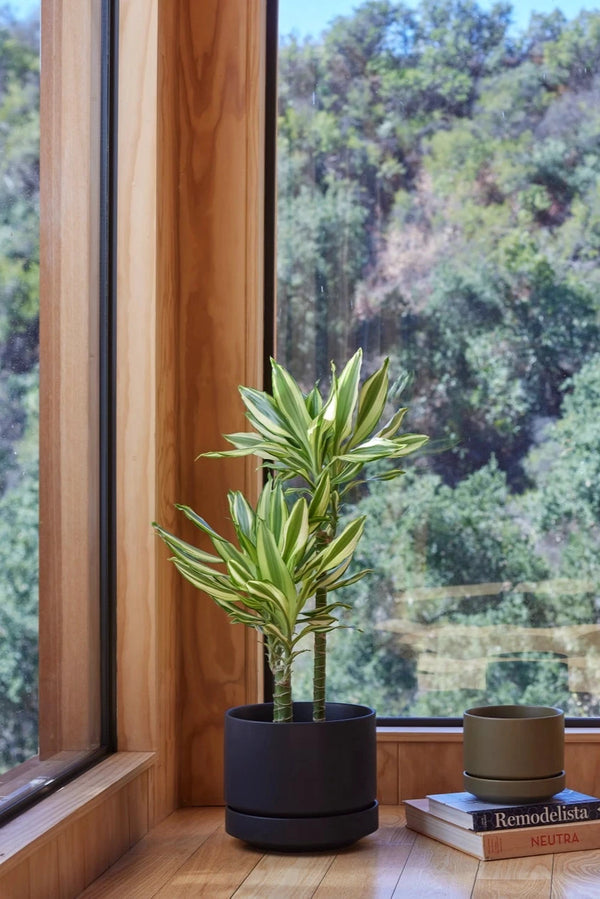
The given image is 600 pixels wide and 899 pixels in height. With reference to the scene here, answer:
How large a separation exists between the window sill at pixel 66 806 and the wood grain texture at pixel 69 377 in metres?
0.06

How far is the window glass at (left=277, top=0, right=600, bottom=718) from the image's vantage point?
2145 mm

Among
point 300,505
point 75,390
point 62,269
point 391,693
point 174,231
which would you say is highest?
point 174,231

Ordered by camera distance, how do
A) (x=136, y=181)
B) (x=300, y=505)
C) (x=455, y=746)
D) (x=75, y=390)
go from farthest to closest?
(x=455, y=746)
(x=136, y=181)
(x=75, y=390)
(x=300, y=505)

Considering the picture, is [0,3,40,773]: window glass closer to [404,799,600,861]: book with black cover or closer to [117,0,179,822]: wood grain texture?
[117,0,179,822]: wood grain texture

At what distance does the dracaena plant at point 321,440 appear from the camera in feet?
5.79

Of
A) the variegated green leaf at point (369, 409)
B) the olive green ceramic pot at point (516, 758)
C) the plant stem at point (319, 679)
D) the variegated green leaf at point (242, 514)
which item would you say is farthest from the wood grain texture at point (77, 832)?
the variegated green leaf at point (369, 409)

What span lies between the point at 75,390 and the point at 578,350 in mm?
990

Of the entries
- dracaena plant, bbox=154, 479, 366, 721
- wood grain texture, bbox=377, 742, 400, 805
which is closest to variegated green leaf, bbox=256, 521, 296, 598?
dracaena plant, bbox=154, 479, 366, 721

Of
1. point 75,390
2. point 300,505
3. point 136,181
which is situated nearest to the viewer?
point 300,505

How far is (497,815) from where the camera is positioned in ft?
5.70

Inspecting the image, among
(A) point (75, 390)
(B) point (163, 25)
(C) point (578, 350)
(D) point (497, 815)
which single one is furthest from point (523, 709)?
(B) point (163, 25)

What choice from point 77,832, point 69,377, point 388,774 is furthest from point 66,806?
point 388,774

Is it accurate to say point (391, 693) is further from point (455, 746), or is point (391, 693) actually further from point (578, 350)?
point (578, 350)

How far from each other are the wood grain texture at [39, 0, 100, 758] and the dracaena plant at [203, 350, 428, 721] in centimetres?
25
